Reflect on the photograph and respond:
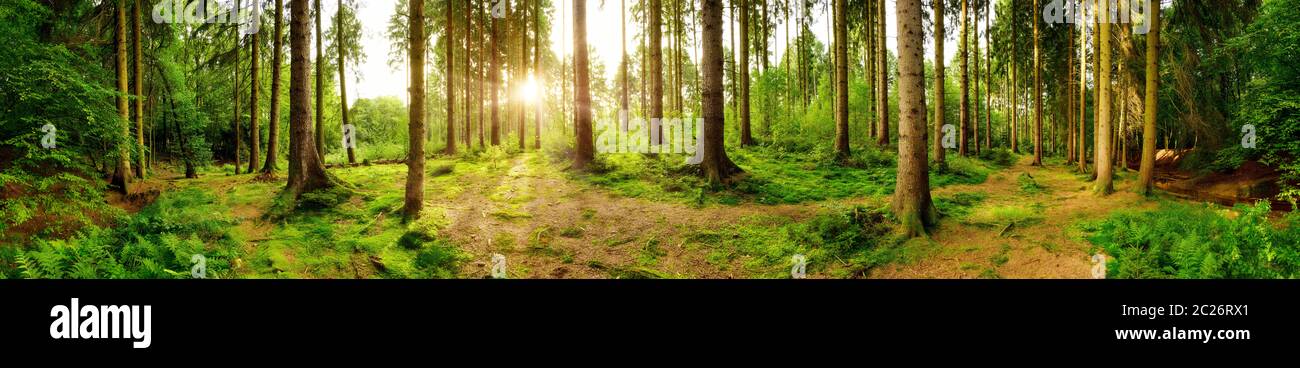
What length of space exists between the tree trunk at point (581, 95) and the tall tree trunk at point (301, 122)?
6125 mm

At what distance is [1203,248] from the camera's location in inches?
220

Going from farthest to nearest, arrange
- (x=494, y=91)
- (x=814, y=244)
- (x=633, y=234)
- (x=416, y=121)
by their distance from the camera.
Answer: (x=494, y=91) < (x=416, y=121) < (x=633, y=234) < (x=814, y=244)

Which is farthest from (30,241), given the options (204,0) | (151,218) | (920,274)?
(920,274)

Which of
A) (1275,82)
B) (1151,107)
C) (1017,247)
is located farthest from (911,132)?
(1275,82)

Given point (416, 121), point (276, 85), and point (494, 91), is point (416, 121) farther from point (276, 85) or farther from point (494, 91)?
point (494, 91)

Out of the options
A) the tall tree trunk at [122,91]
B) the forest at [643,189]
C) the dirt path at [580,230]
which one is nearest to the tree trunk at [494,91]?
the forest at [643,189]

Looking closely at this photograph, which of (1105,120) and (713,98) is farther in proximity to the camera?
(713,98)

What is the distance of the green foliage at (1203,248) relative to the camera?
5.28 metres

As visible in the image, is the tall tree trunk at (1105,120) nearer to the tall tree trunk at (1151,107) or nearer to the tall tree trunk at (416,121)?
the tall tree trunk at (1151,107)

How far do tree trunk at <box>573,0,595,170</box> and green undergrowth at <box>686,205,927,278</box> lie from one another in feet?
21.0

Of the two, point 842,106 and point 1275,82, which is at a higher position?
point 842,106

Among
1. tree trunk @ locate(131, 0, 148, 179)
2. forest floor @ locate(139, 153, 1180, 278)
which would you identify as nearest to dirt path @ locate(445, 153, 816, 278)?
forest floor @ locate(139, 153, 1180, 278)

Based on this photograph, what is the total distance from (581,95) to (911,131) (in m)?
8.96
